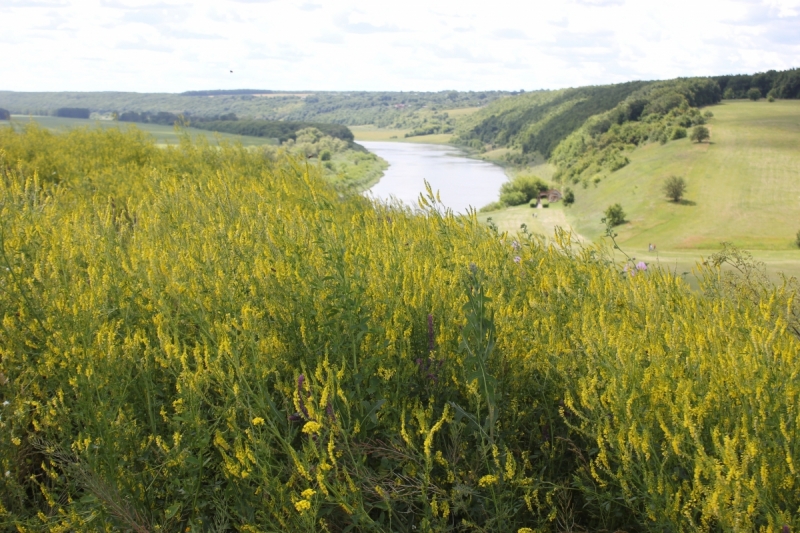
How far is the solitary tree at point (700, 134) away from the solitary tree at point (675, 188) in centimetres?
1608

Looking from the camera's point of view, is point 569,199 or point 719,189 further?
point 569,199

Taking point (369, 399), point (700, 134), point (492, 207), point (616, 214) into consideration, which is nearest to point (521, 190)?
point (492, 207)

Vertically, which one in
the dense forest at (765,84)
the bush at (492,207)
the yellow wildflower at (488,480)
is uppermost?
the dense forest at (765,84)

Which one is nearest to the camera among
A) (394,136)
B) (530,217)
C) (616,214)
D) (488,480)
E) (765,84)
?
(488,480)

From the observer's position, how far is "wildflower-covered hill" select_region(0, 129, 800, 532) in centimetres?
250

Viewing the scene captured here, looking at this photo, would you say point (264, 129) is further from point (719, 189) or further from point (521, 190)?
point (719, 189)

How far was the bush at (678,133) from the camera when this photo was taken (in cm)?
7743

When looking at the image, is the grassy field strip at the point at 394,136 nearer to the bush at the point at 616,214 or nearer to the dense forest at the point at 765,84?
the dense forest at the point at 765,84

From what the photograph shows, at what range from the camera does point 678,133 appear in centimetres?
7812

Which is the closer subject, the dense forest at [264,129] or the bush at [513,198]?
the bush at [513,198]

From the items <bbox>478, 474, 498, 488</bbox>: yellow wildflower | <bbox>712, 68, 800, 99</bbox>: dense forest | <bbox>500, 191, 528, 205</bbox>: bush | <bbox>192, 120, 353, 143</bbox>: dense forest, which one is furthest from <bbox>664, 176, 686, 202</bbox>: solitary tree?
<bbox>478, 474, 498, 488</bbox>: yellow wildflower

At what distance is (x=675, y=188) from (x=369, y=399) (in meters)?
62.5

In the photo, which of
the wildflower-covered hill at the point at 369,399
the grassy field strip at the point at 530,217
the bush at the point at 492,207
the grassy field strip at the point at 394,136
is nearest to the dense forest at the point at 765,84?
the grassy field strip at the point at 530,217

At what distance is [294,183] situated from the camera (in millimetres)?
7387
